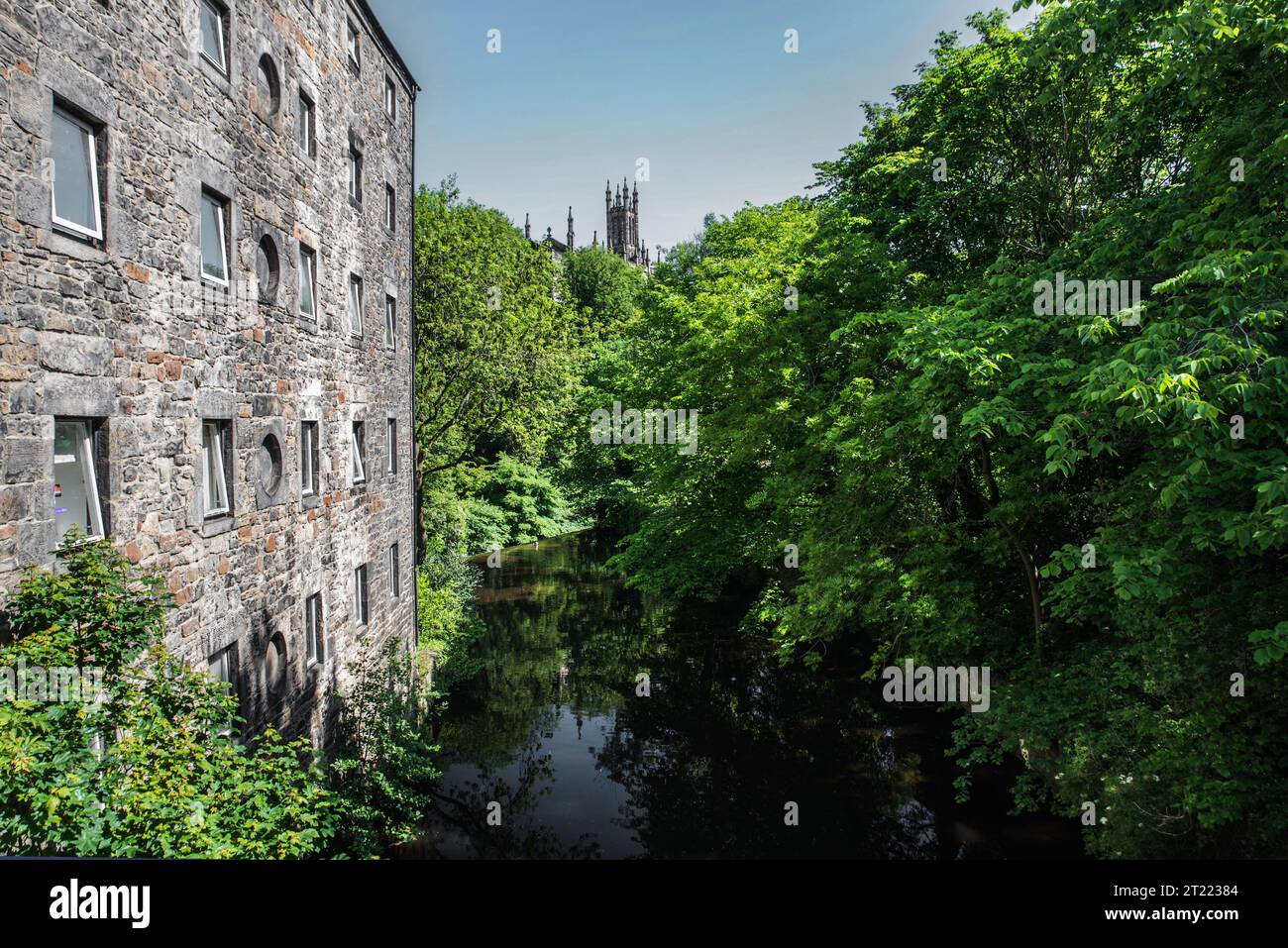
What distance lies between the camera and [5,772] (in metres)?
Result: 4.57

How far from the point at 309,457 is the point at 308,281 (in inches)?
112

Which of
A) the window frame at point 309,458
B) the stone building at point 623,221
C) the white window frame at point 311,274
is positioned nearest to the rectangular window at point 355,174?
the white window frame at point 311,274

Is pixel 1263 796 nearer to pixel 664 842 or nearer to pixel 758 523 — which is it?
pixel 664 842

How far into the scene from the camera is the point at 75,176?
669 cm

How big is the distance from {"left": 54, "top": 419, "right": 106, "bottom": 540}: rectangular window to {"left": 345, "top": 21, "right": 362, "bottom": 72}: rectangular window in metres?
10.9

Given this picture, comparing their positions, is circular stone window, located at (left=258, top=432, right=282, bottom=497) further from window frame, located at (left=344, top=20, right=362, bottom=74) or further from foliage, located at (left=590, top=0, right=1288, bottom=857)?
foliage, located at (left=590, top=0, right=1288, bottom=857)

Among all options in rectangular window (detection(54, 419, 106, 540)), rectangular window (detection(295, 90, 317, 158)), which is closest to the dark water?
rectangular window (detection(54, 419, 106, 540))

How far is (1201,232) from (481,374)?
21.5m

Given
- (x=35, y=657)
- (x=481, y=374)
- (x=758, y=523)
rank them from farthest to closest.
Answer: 1. (x=481, y=374)
2. (x=758, y=523)
3. (x=35, y=657)

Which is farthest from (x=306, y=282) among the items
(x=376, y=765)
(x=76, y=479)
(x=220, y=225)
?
(x=376, y=765)

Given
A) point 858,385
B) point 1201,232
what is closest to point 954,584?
point 858,385

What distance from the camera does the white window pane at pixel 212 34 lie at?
920 cm

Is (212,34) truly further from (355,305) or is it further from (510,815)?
(510,815)

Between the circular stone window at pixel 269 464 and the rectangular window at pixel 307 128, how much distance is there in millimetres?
4811
